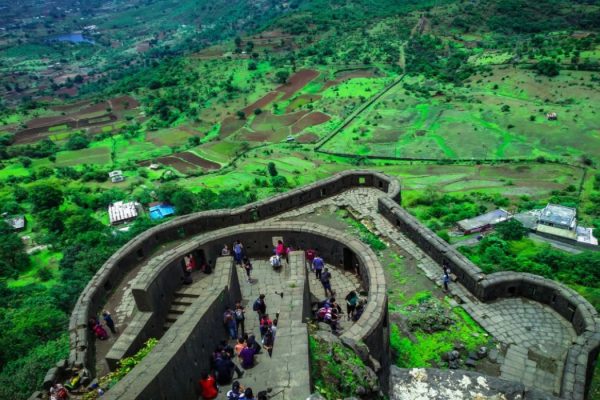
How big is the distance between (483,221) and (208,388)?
31.3 m

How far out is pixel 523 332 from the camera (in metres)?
12.8

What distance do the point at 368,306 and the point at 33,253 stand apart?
114ft

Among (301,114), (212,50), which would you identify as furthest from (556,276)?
(212,50)

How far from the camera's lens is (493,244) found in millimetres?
29625

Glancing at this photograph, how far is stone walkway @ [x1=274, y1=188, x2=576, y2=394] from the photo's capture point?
11.6 meters

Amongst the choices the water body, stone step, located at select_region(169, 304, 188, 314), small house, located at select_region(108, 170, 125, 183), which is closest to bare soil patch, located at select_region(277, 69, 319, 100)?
small house, located at select_region(108, 170, 125, 183)

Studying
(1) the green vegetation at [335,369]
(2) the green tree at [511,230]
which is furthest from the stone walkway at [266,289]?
(2) the green tree at [511,230]

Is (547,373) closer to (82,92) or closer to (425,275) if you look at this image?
(425,275)

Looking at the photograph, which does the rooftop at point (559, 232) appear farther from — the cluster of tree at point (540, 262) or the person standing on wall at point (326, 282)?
the person standing on wall at point (326, 282)

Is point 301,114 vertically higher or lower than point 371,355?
lower

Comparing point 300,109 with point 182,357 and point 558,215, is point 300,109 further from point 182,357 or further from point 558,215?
point 182,357

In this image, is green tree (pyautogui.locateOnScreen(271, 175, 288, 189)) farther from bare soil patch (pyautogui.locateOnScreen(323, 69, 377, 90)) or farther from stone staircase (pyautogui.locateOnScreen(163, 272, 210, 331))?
bare soil patch (pyautogui.locateOnScreen(323, 69, 377, 90))

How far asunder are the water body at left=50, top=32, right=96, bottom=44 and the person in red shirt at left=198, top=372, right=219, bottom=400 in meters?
182

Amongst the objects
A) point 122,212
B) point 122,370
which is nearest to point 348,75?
point 122,212
